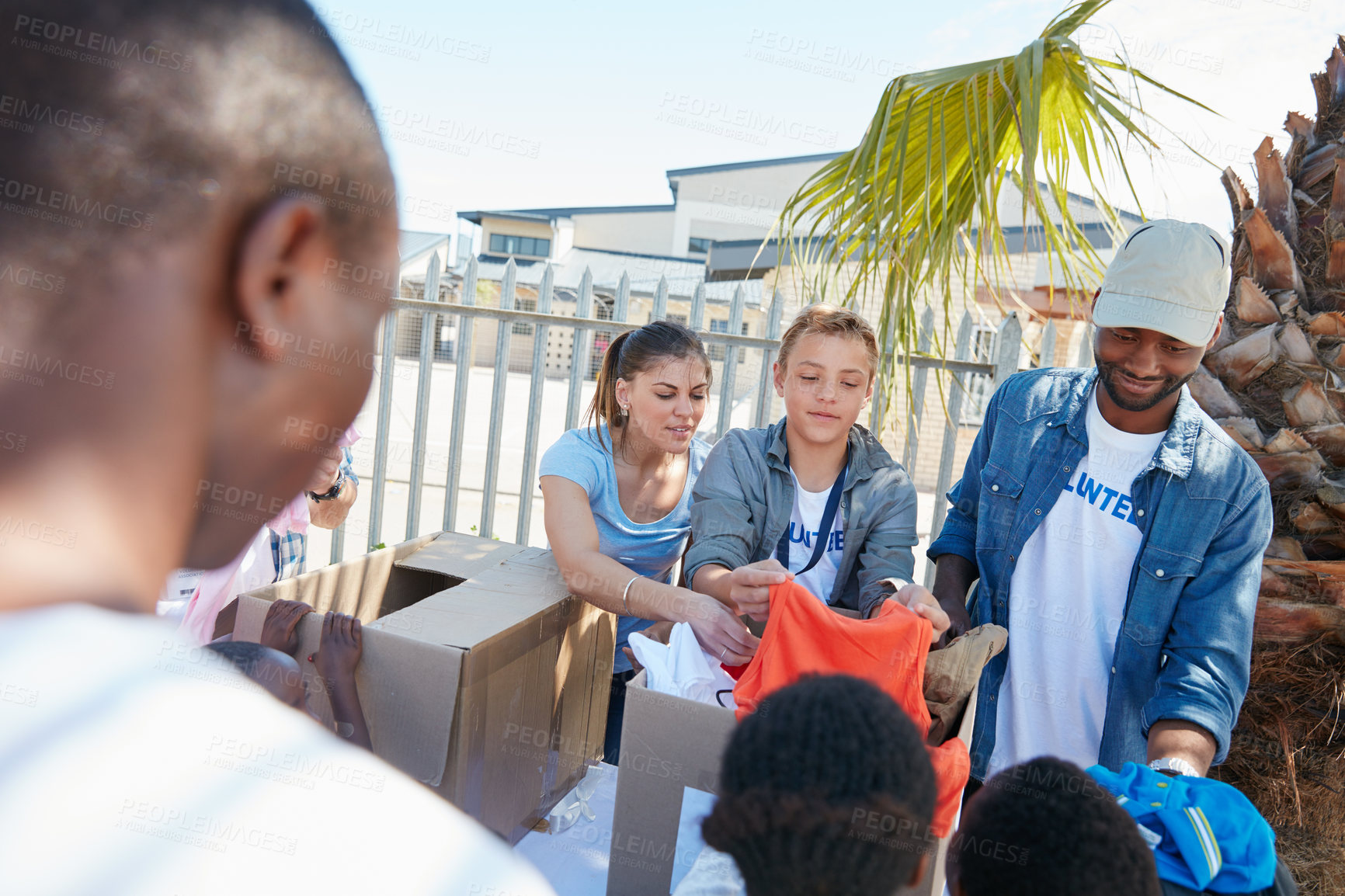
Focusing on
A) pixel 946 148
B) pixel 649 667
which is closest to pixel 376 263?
pixel 649 667

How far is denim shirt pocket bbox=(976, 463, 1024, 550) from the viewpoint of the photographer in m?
2.18

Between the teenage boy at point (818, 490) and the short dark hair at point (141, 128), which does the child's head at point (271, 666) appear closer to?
the short dark hair at point (141, 128)

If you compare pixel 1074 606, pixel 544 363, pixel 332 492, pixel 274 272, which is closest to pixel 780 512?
pixel 1074 606

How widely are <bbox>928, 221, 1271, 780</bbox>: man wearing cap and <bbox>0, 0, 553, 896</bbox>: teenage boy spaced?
6.18 ft

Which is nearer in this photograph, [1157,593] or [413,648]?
[413,648]

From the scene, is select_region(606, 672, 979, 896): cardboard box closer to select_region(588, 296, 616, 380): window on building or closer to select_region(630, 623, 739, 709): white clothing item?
select_region(630, 623, 739, 709): white clothing item

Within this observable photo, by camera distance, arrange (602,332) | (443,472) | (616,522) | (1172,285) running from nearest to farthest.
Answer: (1172,285)
(616,522)
(602,332)
(443,472)

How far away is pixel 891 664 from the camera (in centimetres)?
144

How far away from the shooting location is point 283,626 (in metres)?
1.54

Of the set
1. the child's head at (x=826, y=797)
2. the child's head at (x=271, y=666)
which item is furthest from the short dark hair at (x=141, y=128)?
the child's head at (x=271, y=666)

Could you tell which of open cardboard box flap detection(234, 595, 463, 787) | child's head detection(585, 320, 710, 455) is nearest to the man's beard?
child's head detection(585, 320, 710, 455)

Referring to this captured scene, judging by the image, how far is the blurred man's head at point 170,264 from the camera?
364 millimetres

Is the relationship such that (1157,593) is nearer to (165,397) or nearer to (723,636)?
(723,636)

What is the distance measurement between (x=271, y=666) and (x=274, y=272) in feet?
3.48
